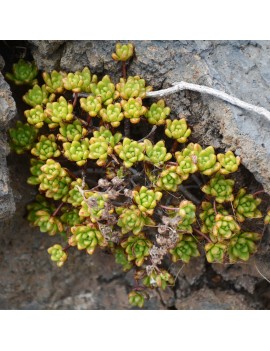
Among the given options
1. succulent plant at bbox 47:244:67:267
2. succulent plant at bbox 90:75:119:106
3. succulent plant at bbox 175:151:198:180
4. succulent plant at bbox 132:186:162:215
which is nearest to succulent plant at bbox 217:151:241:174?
succulent plant at bbox 175:151:198:180

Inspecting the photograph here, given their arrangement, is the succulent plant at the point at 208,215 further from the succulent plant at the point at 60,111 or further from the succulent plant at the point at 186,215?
the succulent plant at the point at 60,111

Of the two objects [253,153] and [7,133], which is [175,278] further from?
[7,133]

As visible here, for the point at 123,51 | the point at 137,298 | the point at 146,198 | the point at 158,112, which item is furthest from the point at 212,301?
the point at 123,51

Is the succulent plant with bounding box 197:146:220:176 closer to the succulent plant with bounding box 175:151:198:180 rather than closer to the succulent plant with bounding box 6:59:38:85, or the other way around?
the succulent plant with bounding box 175:151:198:180

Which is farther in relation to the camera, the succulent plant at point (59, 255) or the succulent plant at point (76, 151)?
the succulent plant at point (59, 255)

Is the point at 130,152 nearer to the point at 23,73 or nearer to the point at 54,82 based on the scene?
the point at 54,82

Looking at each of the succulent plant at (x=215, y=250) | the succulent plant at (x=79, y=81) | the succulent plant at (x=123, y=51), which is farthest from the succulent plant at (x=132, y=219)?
the succulent plant at (x=123, y=51)

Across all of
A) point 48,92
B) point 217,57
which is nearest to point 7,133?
point 48,92
